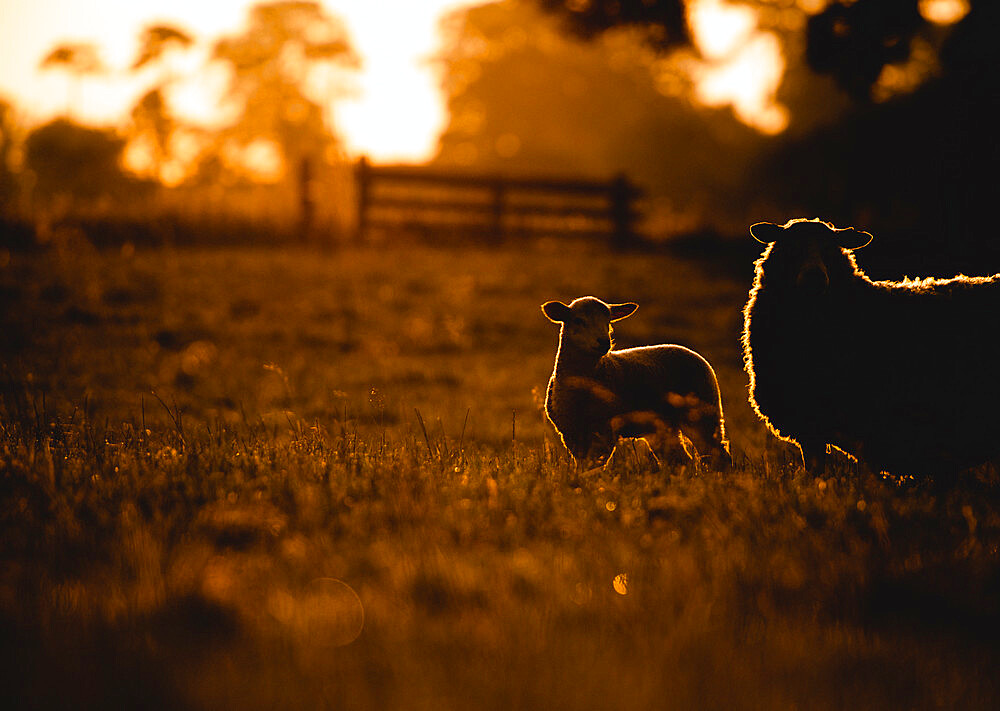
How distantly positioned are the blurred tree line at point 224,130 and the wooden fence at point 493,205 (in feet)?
48.4

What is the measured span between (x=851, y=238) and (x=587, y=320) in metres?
1.76

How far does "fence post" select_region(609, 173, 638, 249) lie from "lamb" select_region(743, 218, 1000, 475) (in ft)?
52.7

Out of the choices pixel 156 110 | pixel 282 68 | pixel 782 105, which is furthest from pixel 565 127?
pixel 156 110

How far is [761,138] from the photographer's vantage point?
167ft

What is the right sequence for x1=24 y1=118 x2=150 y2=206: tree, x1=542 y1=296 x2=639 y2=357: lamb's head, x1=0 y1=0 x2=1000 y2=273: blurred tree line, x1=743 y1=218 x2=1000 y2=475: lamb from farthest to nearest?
x1=24 y1=118 x2=150 y2=206: tree, x1=0 y1=0 x2=1000 y2=273: blurred tree line, x1=542 y1=296 x2=639 y2=357: lamb's head, x1=743 y1=218 x2=1000 y2=475: lamb

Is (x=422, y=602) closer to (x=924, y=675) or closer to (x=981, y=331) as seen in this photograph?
(x=924, y=675)

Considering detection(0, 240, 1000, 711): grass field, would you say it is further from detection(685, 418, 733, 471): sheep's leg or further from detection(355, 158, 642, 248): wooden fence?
detection(355, 158, 642, 248): wooden fence

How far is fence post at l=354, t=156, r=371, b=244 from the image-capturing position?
19686 millimetres

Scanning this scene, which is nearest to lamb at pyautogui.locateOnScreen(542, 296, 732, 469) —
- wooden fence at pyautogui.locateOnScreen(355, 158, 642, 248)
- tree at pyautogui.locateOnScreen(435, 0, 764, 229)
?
wooden fence at pyautogui.locateOnScreen(355, 158, 642, 248)

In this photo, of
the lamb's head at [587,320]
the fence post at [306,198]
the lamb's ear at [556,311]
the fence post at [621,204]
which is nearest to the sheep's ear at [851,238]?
the lamb's head at [587,320]

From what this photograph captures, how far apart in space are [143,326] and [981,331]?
10.4 meters

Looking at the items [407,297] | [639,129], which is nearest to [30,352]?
[407,297]

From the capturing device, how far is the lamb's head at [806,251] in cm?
524

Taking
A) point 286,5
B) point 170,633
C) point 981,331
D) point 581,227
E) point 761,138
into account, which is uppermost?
point 286,5
